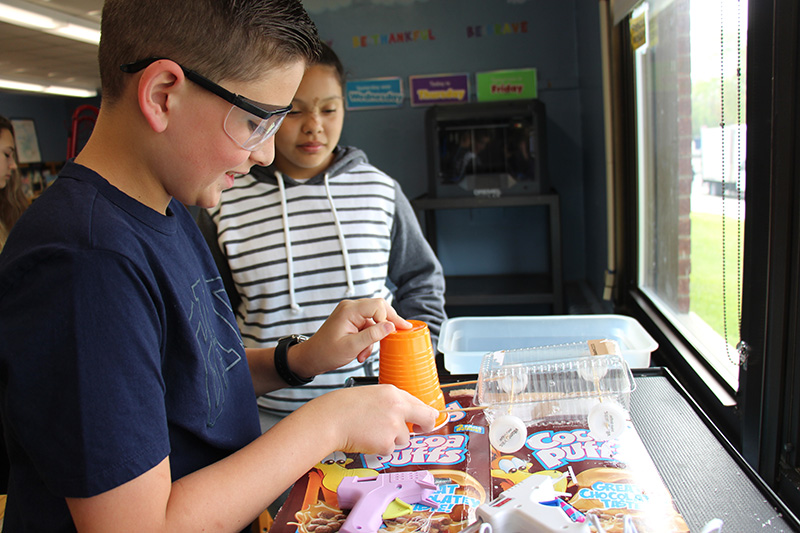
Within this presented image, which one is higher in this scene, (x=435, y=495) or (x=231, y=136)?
(x=231, y=136)

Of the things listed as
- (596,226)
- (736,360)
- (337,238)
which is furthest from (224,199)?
(596,226)

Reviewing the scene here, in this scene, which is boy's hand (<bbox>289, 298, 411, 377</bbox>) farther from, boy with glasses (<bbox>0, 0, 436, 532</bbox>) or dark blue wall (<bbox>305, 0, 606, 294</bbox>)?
dark blue wall (<bbox>305, 0, 606, 294</bbox>)

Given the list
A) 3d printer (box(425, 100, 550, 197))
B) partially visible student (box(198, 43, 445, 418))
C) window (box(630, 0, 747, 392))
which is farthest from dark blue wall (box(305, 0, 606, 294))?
partially visible student (box(198, 43, 445, 418))

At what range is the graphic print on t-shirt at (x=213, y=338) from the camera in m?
0.68

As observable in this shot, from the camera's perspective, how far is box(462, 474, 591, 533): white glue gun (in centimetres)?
52

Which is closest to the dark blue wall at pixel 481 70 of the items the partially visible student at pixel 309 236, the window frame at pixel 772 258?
the partially visible student at pixel 309 236

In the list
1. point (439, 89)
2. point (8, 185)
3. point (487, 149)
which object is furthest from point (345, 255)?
point (439, 89)

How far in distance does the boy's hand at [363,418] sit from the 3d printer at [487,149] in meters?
2.18

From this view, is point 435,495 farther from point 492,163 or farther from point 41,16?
point 41,16

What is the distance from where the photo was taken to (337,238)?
1390mm

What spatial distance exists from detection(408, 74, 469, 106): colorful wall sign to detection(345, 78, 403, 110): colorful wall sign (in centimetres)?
8

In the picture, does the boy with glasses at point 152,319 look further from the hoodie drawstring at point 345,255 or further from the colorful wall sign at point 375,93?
the colorful wall sign at point 375,93

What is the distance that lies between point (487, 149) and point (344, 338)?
2.12 m

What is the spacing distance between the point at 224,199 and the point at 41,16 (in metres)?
3.35
